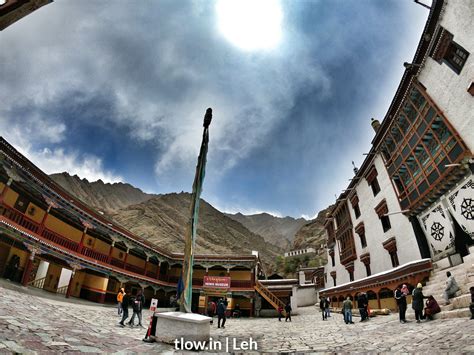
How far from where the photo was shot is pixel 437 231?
43.2ft

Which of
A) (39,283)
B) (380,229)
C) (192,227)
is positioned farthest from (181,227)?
(192,227)

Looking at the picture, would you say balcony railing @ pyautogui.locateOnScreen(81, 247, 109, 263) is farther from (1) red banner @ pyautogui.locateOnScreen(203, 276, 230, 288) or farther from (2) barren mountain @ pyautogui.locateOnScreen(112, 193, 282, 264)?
(2) barren mountain @ pyautogui.locateOnScreen(112, 193, 282, 264)

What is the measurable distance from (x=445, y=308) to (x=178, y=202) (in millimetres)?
78647

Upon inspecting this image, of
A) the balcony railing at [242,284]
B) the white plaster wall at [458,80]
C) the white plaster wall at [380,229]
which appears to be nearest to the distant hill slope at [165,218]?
the balcony railing at [242,284]

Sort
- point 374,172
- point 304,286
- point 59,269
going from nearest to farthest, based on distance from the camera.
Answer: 1. point 374,172
2. point 59,269
3. point 304,286

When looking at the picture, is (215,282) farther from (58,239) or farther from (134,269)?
(58,239)

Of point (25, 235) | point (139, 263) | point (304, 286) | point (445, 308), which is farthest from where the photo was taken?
point (304, 286)

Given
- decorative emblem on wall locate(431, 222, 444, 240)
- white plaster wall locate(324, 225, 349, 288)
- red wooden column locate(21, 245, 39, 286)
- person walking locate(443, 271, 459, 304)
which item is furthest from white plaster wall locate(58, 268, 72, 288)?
decorative emblem on wall locate(431, 222, 444, 240)

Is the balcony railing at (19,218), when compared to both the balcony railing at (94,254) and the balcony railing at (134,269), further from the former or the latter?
the balcony railing at (134,269)

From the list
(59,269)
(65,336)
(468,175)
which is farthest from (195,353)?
(59,269)

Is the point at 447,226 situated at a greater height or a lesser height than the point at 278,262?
lesser

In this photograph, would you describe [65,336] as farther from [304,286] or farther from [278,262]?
[278,262]

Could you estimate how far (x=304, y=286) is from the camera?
3319 centimetres

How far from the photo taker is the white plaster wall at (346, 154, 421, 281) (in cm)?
1569
